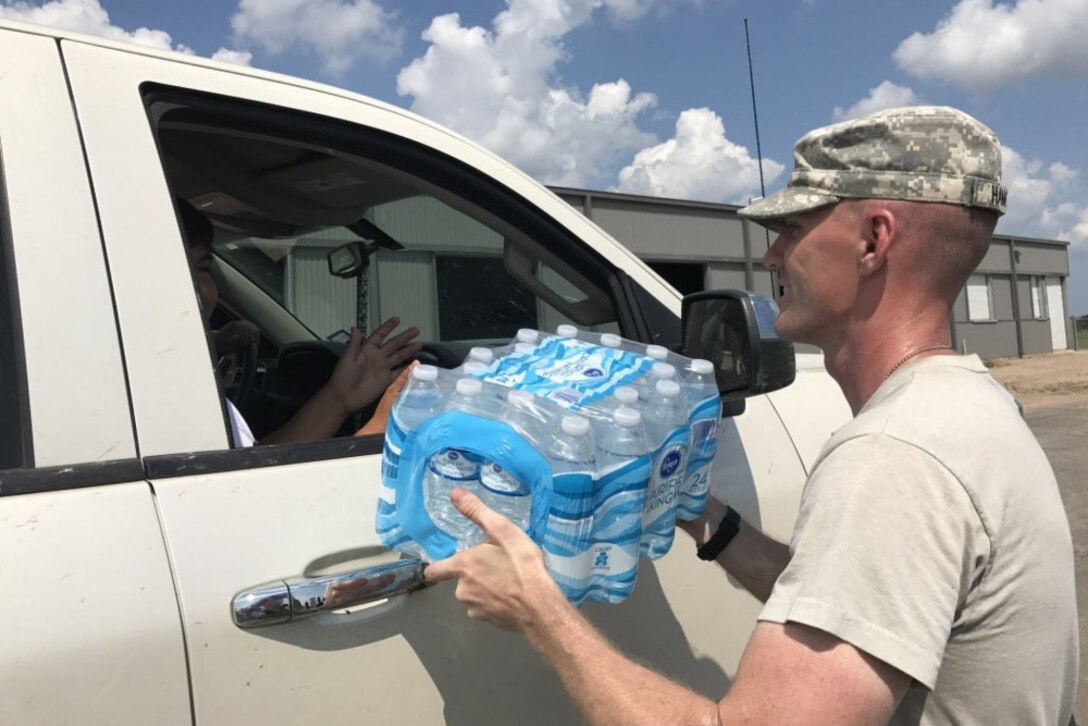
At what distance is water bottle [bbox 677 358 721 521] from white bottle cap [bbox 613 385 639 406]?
203mm

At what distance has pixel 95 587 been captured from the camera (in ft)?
4.13

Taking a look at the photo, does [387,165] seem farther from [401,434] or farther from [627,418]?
[627,418]

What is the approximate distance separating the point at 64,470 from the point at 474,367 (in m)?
0.68

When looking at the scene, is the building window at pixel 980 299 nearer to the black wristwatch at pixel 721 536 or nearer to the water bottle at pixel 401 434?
the black wristwatch at pixel 721 536

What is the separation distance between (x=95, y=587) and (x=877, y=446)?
3.63 ft

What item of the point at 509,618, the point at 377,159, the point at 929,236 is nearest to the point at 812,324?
the point at 929,236

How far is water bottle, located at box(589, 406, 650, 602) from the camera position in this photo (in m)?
1.44

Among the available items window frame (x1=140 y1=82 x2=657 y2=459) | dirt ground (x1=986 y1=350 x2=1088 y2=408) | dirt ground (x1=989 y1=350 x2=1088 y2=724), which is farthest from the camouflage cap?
dirt ground (x1=986 y1=350 x2=1088 y2=408)

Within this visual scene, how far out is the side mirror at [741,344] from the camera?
188 cm

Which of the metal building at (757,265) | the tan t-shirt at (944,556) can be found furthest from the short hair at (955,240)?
the metal building at (757,265)

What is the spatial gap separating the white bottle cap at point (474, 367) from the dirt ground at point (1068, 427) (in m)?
3.35

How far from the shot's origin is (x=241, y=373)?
8.77 feet

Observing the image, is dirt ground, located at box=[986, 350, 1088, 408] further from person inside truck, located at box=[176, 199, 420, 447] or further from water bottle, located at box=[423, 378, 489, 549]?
water bottle, located at box=[423, 378, 489, 549]

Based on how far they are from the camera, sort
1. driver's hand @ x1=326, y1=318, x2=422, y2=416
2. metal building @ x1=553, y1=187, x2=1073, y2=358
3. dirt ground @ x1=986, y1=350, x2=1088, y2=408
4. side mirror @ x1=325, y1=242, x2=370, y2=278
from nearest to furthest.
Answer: driver's hand @ x1=326, y1=318, x2=422, y2=416 → side mirror @ x1=325, y1=242, x2=370, y2=278 → dirt ground @ x1=986, y1=350, x2=1088, y2=408 → metal building @ x1=553, y1=187, x2=1073, y2=358
